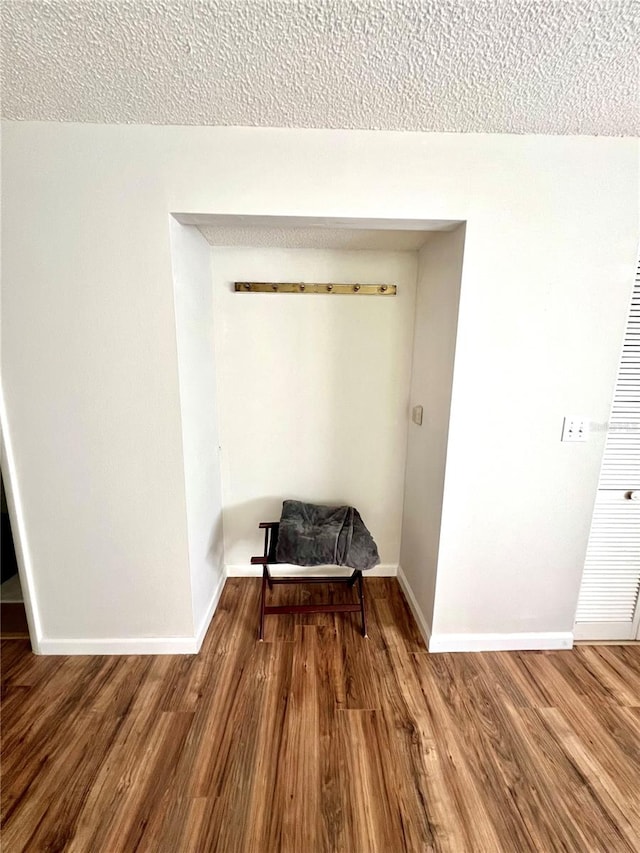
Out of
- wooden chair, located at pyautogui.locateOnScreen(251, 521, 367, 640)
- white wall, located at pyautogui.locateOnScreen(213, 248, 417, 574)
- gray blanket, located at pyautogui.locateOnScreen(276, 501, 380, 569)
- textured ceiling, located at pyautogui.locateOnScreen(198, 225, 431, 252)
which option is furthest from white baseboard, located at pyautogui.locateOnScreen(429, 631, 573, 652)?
textured ceiling, located at pyautogui.locateOnScreen(198, 225, 431, 252)

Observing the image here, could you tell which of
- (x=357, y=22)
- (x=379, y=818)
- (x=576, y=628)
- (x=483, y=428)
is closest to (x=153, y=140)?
(x=357, y=22)

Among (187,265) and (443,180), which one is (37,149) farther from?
(443,180)

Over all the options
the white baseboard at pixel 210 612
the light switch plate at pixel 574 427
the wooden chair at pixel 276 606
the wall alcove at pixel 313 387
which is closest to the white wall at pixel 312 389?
the wall alcove at pixel 313 387

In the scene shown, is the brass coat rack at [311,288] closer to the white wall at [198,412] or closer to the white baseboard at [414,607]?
the white wall at [198,412]

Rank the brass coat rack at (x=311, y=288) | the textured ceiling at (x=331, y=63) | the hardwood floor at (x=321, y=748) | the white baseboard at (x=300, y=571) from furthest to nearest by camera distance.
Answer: the white baseboard at (x=300, y=571) < the brass coat rack at (x=311, y=288) < the hardwood floor at (x=321, y=748) < the textured ceiling at (x=331, y=63)

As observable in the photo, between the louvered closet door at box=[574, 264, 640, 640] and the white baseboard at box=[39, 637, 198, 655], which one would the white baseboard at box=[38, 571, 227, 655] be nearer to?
the white baseboard at box=[39, 637, 198, 655]

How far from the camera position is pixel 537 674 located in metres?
1.66

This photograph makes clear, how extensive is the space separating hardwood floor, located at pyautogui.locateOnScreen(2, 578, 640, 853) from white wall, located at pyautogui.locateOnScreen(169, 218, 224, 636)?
343 millimetres

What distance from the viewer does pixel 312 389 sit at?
210cm

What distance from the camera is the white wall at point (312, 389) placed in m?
1.97

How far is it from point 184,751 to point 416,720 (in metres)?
0.92

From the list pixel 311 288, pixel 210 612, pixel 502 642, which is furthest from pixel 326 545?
pixel 311 288

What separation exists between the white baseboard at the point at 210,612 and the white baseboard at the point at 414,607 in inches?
45.1

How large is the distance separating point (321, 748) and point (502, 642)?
104 centimetres
